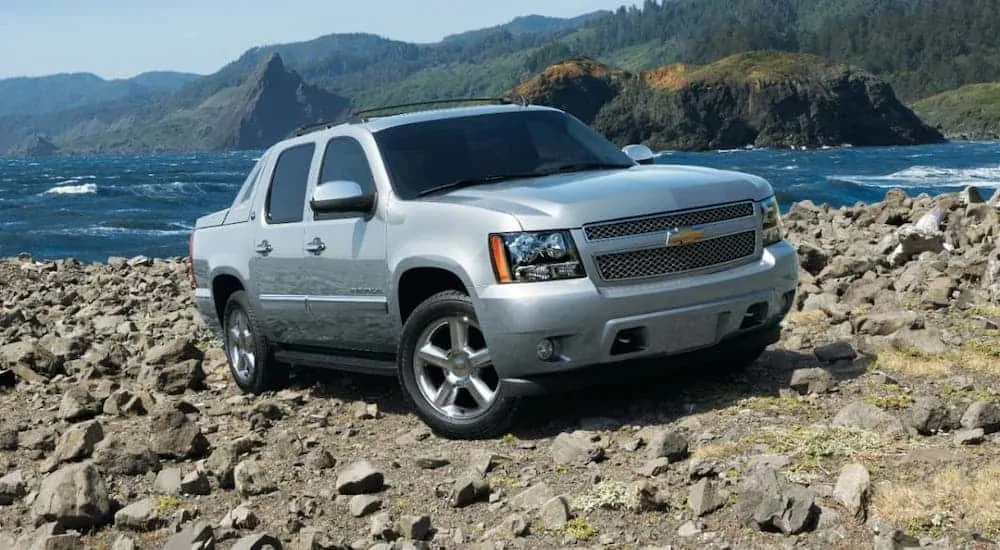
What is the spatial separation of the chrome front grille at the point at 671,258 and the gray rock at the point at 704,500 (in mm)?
1499

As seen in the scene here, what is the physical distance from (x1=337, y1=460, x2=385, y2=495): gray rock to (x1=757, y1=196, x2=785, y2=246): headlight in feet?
8.37

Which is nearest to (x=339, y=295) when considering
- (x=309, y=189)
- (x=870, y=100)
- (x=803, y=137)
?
(x=309, y=189)

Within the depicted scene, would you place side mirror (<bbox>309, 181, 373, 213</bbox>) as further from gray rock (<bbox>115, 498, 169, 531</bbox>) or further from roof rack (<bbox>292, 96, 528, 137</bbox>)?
gray rock (<bbox>115, 498, 169, 531</bbox>)

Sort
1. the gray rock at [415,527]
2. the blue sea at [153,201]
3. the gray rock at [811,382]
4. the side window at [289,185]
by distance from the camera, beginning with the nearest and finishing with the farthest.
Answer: the gray rock at [415,527] → the gray rock at [811,382] → the side window at [289,185] → the blue sea at [153,201]

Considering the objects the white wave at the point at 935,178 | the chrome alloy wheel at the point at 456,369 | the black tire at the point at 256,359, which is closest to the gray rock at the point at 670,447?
the chrome alloy wheel at the point at 456,369

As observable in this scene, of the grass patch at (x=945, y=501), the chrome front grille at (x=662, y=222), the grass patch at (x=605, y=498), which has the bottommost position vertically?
the grass patch at (x=605, y=498)

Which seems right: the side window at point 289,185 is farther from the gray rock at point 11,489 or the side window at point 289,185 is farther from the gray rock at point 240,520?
the gray rock at point 240,520

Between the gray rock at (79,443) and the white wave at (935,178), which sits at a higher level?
the gray rock at (79,443)

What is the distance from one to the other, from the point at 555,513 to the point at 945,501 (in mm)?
1441

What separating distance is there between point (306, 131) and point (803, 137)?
126 m

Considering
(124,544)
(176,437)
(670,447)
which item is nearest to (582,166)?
(670,447)

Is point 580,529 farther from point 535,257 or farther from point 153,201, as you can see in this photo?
point 153,201

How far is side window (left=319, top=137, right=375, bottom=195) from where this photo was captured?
22.8 feet

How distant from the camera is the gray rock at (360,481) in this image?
5.38 m
